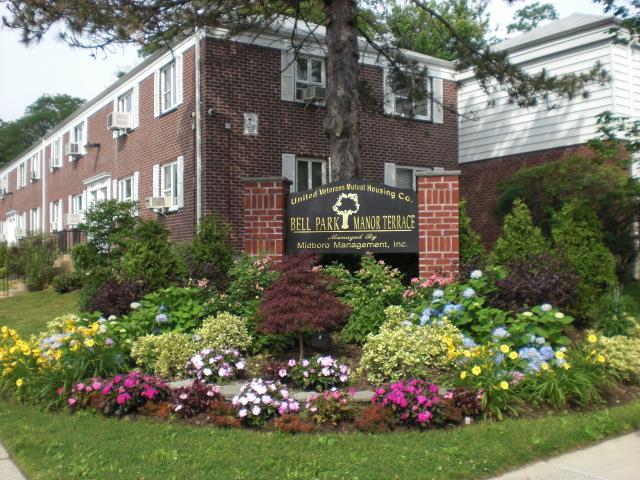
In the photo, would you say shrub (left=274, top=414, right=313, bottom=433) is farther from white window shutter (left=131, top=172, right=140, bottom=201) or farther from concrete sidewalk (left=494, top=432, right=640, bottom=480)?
white window shutter (left=131, top=172, right=140, bottom=201)

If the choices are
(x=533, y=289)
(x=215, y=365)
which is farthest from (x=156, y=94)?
(x=533, y=289)

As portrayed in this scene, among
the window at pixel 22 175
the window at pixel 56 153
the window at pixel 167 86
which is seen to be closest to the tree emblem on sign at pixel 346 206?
the window at pixel 167 86

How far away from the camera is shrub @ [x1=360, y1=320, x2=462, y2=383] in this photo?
6.48 meters

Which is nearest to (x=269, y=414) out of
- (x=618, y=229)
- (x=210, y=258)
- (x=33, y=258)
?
(x=210, y=258)

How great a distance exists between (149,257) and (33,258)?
1219cm

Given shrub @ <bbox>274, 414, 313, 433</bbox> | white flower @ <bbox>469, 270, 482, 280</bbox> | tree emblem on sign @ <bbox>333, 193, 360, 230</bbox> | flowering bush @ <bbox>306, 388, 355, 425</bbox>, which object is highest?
tree emblem on sign @ <bbox>333, 193, 360, 230</bbox>

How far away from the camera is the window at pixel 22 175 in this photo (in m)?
35.0

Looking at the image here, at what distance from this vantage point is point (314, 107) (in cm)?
1681

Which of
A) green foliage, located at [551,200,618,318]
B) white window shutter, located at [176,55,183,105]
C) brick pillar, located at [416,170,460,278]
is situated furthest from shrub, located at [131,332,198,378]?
white window shutter, located at [176,55,183,105]

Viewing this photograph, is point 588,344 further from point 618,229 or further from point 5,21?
point 5,21

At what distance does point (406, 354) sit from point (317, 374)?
34.4 inches

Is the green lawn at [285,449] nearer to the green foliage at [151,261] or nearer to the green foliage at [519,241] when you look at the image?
the green foliage at [151,261]

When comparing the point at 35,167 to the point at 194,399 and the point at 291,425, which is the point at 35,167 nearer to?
the point at 194,399

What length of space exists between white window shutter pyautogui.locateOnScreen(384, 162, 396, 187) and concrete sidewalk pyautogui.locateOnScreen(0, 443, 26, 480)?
13660mm
